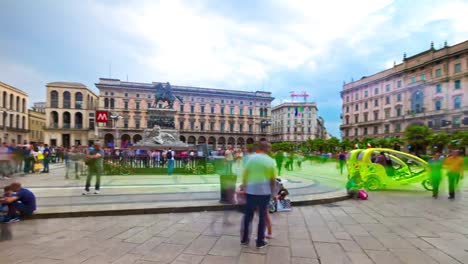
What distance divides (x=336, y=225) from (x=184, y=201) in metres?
3.94

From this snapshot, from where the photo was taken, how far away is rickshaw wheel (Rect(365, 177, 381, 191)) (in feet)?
31.4

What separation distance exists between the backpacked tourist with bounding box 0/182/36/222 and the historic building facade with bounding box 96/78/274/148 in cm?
5980

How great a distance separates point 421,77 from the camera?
48.3 feet

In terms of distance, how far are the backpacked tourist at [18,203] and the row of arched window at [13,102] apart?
2003 inches

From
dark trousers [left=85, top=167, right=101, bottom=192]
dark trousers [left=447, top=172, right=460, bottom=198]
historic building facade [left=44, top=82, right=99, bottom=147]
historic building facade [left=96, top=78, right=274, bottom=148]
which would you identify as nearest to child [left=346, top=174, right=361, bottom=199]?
dark trousers [left=447, top=172, right=460, bottom=198]

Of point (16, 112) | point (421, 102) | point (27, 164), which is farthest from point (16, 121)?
point (421, 102)

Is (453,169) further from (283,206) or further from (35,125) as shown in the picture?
(35,125)

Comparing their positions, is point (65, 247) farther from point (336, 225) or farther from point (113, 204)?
point (336, 225)

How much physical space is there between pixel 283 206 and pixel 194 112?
68.9 m

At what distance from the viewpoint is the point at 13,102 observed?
161ft

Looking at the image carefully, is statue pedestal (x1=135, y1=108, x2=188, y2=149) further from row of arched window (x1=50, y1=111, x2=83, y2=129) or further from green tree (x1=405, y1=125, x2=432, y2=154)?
row of arched window (x1=50, y1=111, x2=83, y2=129)

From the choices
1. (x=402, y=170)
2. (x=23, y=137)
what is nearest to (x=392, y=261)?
(x=402, y=170)

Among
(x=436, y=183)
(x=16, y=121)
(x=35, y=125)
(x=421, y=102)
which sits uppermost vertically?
(x=35, y=125)

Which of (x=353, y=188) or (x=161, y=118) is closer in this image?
(x=353, y=188)
